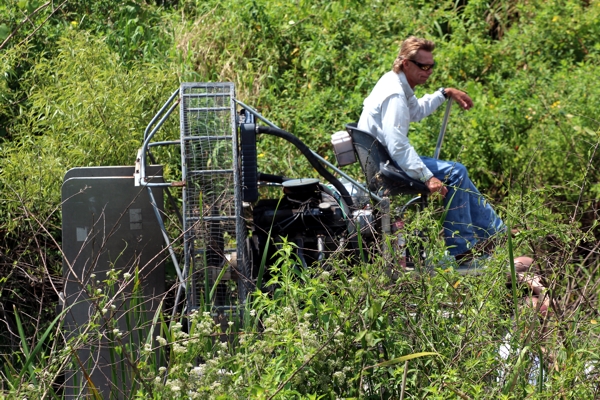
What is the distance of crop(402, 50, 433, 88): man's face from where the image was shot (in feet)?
18.7

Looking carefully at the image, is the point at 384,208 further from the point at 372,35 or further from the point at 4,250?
the point at 372,35

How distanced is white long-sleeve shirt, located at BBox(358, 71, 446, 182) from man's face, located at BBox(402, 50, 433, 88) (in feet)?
0.16

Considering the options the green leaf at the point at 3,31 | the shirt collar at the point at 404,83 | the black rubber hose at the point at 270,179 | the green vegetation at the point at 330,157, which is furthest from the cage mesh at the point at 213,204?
the green leaf at the point at 3,31

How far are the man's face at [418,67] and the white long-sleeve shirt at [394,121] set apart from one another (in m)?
0.05

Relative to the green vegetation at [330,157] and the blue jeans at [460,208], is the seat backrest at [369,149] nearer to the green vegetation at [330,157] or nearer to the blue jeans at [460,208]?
the blue jeans at [460,208]

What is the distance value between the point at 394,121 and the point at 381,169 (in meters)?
0.36

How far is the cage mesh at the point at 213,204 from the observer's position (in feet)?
14.4

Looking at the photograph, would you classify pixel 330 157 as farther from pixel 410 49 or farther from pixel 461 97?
pixel 410 49

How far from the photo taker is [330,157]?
7188mm

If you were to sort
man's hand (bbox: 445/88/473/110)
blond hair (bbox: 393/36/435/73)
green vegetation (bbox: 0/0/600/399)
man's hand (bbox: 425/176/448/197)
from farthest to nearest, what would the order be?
man's hand (bbox: 445/88/473/110)
blond hair (bbox: 393/36/435/73)
man's hand (bbox: 425/176/448/197)
green vegetation (bbox: 0/0/600/399)

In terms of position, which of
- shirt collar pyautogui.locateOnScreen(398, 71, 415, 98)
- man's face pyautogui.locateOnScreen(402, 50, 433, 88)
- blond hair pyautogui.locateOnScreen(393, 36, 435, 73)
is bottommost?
shirt collar pyautogui.locateOnScreen(398, 71, 415, 98)

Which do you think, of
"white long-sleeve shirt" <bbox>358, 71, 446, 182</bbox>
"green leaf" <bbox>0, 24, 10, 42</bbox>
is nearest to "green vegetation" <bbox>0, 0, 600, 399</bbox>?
"green leaf" <bbox>0, 24, 10, 42</bbox>

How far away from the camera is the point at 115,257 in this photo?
480cm

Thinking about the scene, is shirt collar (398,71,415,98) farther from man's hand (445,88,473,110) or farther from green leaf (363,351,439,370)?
green leaf (363,351,439,370)
